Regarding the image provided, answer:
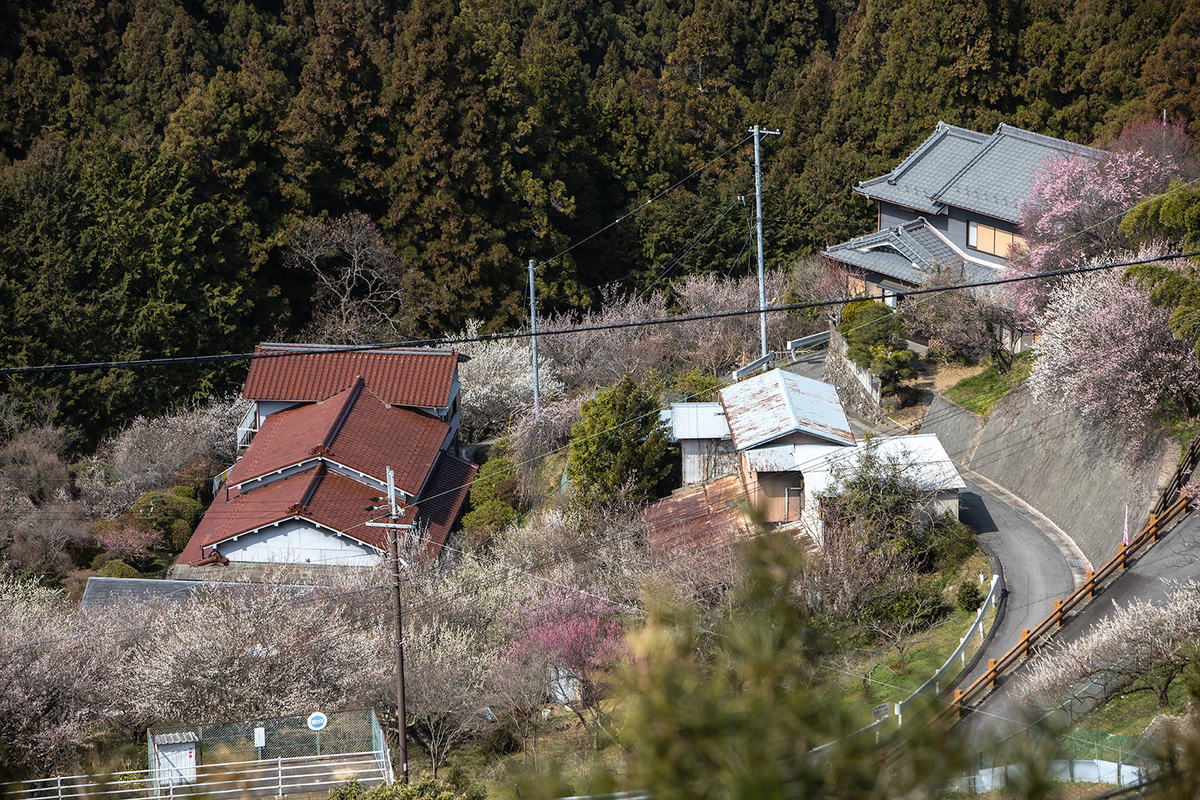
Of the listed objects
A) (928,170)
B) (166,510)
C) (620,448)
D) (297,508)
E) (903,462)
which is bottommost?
(903,462)

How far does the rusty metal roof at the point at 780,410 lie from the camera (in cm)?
2203

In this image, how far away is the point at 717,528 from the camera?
20703mm

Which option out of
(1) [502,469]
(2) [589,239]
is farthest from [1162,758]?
(2) [589,239]

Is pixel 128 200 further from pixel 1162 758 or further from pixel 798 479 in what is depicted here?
pixel 1162 758

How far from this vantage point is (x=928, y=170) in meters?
35.8

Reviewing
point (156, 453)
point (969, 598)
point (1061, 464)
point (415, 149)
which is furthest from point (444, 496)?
point (415, 149)

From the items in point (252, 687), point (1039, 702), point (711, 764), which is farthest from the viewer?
point (252, 687)

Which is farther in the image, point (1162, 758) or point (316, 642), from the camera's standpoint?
point (316, 642)

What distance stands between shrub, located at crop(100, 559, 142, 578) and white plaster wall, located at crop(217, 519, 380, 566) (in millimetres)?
2218

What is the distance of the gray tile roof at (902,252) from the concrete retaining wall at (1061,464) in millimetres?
7656

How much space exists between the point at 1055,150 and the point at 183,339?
91.4 feet

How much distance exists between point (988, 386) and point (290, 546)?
1647 centimetres

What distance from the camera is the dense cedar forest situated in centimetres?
3384

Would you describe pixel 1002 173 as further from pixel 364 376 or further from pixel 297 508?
pixel 297 508
